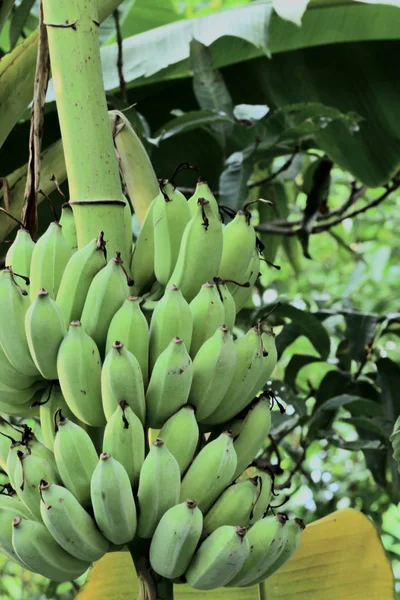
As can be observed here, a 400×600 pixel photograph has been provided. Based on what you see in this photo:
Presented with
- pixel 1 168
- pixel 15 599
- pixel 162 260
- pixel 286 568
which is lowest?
pixel 15 599

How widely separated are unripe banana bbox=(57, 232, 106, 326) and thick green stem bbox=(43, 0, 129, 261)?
0.09 feet

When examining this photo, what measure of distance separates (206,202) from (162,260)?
72 millimetres

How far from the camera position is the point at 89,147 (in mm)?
641

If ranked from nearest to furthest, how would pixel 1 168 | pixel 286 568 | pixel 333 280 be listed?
pixel 286 568
pixel 1 168
pixel 333 280

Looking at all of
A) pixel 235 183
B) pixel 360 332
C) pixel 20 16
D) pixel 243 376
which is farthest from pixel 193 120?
pixel 243 376

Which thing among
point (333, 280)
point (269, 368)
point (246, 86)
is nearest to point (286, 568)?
point (269, 368)

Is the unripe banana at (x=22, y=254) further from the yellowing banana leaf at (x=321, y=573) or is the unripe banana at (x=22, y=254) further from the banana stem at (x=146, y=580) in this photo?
the yellowing banana leaf at (x=321, y=573)

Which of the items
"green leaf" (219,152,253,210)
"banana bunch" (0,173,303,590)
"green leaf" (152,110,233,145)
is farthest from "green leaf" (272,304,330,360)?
"banana bunch" (0,173,303,590)

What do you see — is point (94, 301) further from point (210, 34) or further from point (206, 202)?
point (210, 34)

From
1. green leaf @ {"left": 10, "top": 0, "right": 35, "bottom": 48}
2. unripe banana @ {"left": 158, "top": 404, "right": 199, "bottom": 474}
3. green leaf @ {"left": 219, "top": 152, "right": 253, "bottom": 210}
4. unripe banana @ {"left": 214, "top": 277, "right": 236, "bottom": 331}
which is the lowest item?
green leaf @ {"left": 219, "top": 152, "right": 253, "bottom": 210}

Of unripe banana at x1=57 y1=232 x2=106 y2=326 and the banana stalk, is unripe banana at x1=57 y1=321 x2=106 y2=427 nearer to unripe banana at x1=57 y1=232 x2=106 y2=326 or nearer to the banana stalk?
unripe banana at x1=57 y1=232 x2=106 y2=326

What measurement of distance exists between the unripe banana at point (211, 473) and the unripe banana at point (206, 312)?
9 centimetres

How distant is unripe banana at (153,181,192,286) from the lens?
2.15 ft

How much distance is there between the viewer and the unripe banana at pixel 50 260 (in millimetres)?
635
